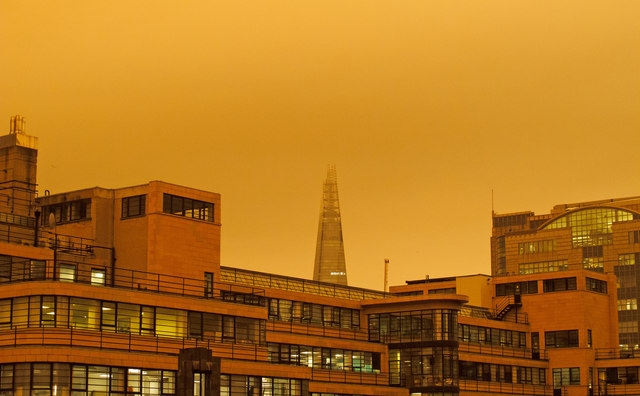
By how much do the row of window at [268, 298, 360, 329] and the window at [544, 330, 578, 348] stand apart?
29.9 m

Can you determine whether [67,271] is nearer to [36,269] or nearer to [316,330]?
[36,269]

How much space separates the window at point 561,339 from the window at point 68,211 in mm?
66085

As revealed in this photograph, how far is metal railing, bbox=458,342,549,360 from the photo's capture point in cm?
12400

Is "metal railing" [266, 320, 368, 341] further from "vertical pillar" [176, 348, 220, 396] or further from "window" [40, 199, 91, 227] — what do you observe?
"vertical pillar" [176, 348, 220, 396]

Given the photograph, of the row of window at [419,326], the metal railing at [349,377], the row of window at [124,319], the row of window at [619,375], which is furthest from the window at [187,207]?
the row of window at [619,375]

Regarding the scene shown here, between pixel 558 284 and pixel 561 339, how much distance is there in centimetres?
679

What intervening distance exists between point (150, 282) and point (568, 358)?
63.3 metres

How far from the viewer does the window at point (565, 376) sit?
131 m

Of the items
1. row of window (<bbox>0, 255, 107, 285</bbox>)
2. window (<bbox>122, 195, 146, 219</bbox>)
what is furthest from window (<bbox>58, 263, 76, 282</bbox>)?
window (<bbox>122, 195, 146, 219</bbox>)

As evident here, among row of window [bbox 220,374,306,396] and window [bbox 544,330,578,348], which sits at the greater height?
window [bbox 544,330,578,348]

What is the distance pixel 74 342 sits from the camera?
227 ft

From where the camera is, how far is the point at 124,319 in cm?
7331

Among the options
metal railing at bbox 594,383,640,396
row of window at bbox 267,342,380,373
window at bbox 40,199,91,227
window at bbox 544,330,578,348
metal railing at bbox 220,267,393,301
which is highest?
window at bbox 40,199,91,227

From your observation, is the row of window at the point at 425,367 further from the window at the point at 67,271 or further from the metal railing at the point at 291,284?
the window at the point at 67,271
